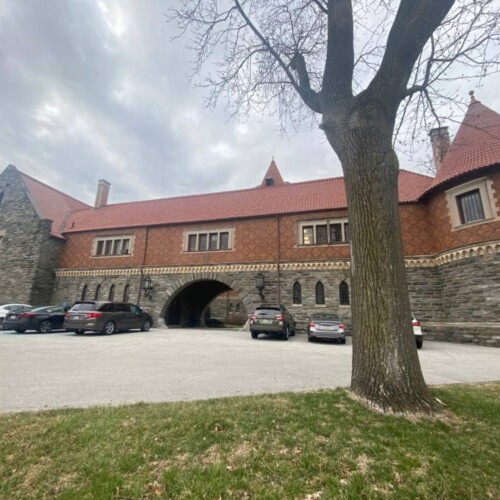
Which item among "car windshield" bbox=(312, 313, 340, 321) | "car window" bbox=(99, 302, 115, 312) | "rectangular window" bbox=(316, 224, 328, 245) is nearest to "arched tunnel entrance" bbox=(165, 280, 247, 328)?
"car window" bbox=(99, 302, 115, 312)

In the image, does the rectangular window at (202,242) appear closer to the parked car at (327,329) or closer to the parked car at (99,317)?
the parked car at (99,317)

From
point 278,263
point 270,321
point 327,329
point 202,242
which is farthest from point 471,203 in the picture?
point 202,242

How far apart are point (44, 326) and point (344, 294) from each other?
16.0 metres

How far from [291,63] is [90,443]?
23.2 ft

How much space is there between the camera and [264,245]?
19047 millimetres

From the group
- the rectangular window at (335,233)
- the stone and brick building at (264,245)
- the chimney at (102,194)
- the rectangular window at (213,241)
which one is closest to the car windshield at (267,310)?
the stone and brick building at (264,245)

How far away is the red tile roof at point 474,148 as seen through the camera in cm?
1356

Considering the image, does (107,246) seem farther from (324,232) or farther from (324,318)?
(324,318)

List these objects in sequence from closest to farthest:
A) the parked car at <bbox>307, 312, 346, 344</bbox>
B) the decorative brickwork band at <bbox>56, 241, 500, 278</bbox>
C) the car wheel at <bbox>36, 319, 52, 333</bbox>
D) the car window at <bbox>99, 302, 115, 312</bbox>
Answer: the parked car at <bbox>307, 312, 346, 344</bbox> < the decorative brickwork band at <bbox>56, 241, 500, 278</bbox> < the car window at <bbox>99, 302, 115, 312</bbox> < the car wheel at <bbox>36, 319, 52, 333</bbox>

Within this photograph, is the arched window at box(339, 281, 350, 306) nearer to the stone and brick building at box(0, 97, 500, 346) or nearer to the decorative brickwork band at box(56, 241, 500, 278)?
the stone and brick building at box(0, 97, 500, 346)

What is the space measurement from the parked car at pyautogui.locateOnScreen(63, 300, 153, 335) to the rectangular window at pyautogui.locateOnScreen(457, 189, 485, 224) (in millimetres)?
17432

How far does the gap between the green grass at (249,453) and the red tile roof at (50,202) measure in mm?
23907

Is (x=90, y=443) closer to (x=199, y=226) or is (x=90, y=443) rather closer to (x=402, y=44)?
(x=402, y=44)

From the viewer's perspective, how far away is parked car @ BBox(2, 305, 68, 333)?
14.3 m
